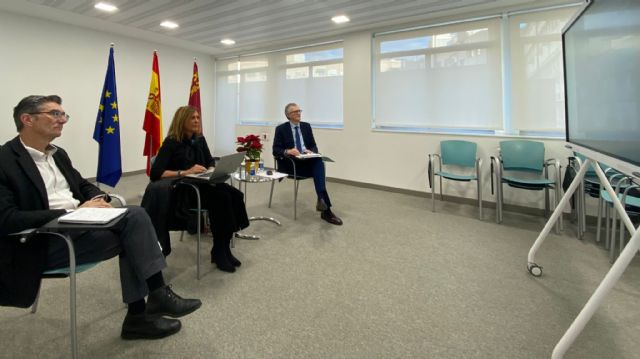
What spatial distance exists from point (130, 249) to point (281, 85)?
5.60 metres

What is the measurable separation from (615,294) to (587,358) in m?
0.95

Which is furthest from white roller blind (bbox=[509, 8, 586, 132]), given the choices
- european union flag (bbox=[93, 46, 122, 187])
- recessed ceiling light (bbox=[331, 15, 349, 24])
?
european union flag (bbox=[93, 46, 122, 187])

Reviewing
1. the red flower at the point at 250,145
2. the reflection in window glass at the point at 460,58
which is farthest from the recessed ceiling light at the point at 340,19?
the red flower at the point at 250,145

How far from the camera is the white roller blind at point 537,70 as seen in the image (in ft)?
12.4

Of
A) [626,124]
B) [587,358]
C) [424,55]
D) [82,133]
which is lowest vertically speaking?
[587,358]

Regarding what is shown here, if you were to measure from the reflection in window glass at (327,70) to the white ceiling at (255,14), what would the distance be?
49 centimetres

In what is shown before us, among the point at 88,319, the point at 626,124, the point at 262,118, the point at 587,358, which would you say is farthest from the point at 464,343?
the point at 262,118

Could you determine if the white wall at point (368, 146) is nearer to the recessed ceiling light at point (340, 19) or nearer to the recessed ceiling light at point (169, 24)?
the recessed ceiling light at point (340, 19)

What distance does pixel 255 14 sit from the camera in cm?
461

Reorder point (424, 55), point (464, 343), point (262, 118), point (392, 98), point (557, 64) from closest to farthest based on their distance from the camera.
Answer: point (464, 343) < point (557, 64) < point (424, 55) < point (392, 98) < point (262, 118)

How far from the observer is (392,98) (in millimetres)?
5184

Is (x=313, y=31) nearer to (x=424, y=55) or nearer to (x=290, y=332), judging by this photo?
(x=424, y=55)

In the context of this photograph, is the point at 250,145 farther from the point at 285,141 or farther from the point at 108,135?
the point at 108,135

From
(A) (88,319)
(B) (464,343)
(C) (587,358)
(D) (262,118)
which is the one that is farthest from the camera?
(D) (262,118)
